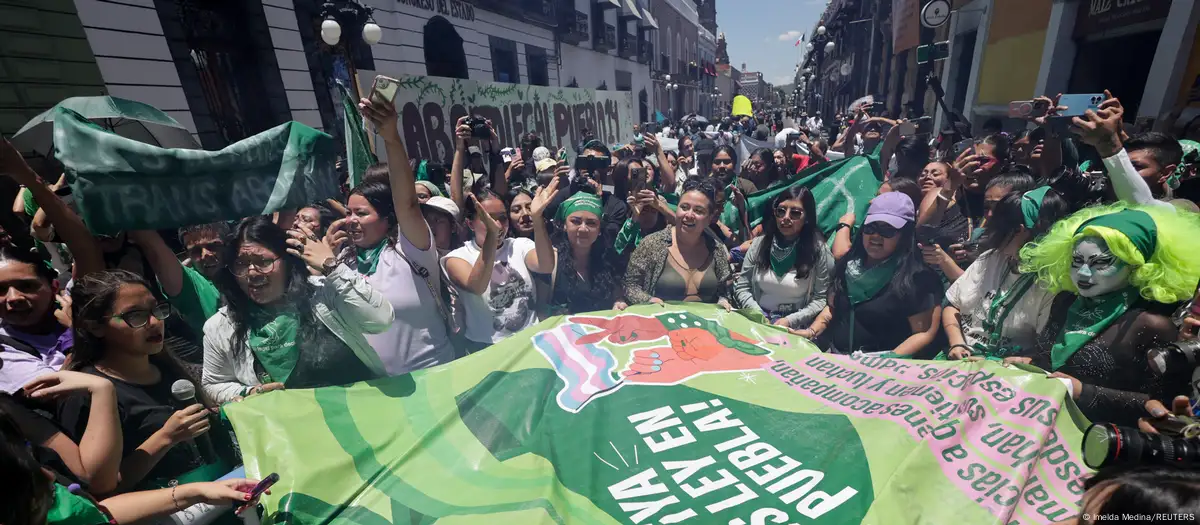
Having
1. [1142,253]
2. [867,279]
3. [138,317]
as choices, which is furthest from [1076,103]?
[138,317]

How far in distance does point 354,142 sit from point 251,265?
7.69ft

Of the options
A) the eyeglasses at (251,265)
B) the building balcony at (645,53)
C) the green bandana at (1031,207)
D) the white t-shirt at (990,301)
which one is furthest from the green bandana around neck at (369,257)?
the building balcony at (645,53)

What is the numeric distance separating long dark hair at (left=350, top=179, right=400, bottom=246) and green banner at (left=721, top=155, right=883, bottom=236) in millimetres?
2951

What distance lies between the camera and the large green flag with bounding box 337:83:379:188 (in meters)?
4.44

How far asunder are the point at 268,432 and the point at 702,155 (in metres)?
5.87

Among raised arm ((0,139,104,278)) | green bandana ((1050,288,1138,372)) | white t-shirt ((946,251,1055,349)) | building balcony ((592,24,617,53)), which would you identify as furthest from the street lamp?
building balcony ((592,24,617,53))

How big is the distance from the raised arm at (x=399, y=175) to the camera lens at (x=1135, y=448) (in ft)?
9.28

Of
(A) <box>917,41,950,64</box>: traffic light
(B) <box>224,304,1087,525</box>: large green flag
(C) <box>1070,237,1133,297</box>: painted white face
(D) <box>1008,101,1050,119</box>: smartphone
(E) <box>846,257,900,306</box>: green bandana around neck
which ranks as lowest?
(B) <box>224,304,1087,525</box>: large green flag

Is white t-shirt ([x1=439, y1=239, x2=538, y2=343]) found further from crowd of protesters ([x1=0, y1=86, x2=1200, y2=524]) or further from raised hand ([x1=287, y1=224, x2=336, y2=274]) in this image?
raised hand ([x1=287, y1=224, x2=336, y2=274])

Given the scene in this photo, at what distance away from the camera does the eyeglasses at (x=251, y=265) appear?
8.18ft

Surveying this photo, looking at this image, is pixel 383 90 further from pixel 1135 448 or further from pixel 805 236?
pixel 1135 448

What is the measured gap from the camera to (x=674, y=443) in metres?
2.21

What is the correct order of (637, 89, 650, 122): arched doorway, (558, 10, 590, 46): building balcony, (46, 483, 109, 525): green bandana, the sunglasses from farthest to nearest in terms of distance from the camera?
(637, 89, 650, 122): arched doorway
(558, 10, 590, 46): building balcony
the sunglasses
(46, 483, 109, 525): green bandana

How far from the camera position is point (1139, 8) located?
6902 millimetres
